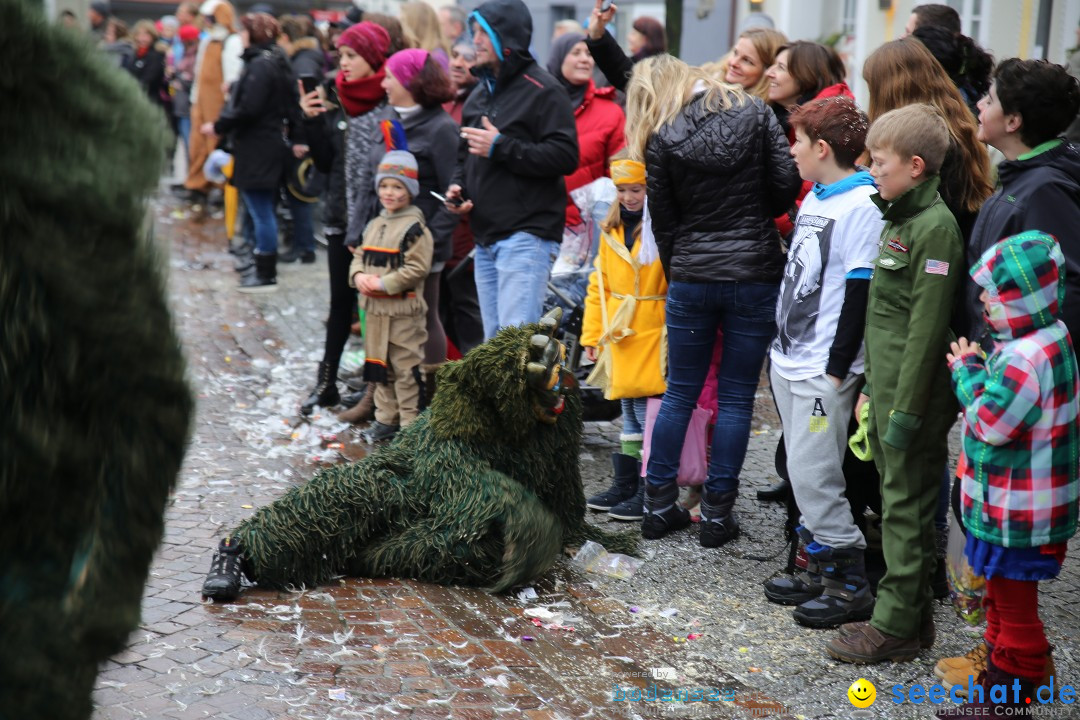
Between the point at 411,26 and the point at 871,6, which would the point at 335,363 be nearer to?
the point at 411,26

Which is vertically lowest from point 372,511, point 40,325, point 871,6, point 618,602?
point 618,602

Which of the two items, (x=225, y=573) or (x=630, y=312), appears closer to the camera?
(x=225, y=573)

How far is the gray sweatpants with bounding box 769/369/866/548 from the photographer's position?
15.2 feet

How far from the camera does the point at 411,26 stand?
980 cm

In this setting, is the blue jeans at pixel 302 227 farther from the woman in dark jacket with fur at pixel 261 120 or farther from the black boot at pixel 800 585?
the black boot at pixel 800 585

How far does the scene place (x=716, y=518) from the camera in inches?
215

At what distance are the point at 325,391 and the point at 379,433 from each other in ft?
2.62

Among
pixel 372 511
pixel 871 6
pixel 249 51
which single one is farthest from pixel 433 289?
pixel 871 6

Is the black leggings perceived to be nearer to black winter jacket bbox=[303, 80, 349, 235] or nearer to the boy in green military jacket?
black winter jacket bbox=[303, 80, 349, 235]

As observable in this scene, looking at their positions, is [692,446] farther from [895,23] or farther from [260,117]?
[895,23]

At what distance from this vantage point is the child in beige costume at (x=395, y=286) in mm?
6684

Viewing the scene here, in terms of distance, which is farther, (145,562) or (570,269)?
(570,269)

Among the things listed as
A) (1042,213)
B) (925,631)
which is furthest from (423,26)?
(925,631)

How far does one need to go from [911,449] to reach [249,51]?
8.34 metres
